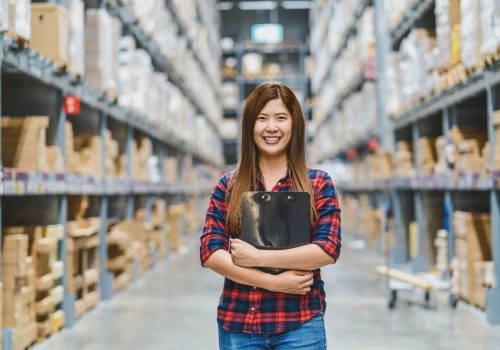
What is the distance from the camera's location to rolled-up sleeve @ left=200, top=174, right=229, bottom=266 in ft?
6.33

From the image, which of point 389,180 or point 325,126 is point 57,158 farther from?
point 325,126

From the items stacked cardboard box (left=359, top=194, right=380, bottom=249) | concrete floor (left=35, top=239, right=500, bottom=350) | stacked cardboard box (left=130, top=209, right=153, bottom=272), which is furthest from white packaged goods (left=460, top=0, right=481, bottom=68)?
stacked cardboard box (left=359, top=194, right=380, bottom=249)

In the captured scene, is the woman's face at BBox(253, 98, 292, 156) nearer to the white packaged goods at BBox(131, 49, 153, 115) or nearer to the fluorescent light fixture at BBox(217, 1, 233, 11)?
the white packaged goods at BBox(131, 49, 153, 115)

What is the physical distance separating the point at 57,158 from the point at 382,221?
7179 mm

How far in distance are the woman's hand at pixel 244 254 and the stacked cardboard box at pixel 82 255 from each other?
423cm

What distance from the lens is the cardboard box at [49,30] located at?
536cm

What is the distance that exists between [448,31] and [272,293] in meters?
5.67

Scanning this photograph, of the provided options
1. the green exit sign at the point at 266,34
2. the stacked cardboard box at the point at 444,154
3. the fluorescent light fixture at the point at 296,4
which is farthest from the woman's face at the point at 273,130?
the fluorescent light fixture at the point at 296,4

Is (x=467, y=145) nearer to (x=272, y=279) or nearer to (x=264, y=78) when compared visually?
(x=272, y=279)

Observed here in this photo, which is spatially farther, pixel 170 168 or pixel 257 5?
pixel 257 5

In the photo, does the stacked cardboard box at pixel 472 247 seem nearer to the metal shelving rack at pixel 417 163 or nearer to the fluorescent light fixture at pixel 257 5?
the metal shelving rack at pixel 417 163

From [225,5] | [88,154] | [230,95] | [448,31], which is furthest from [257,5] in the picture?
[88,154]

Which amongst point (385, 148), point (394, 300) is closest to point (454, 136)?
point (394, 300)

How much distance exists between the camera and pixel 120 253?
7945 mm
